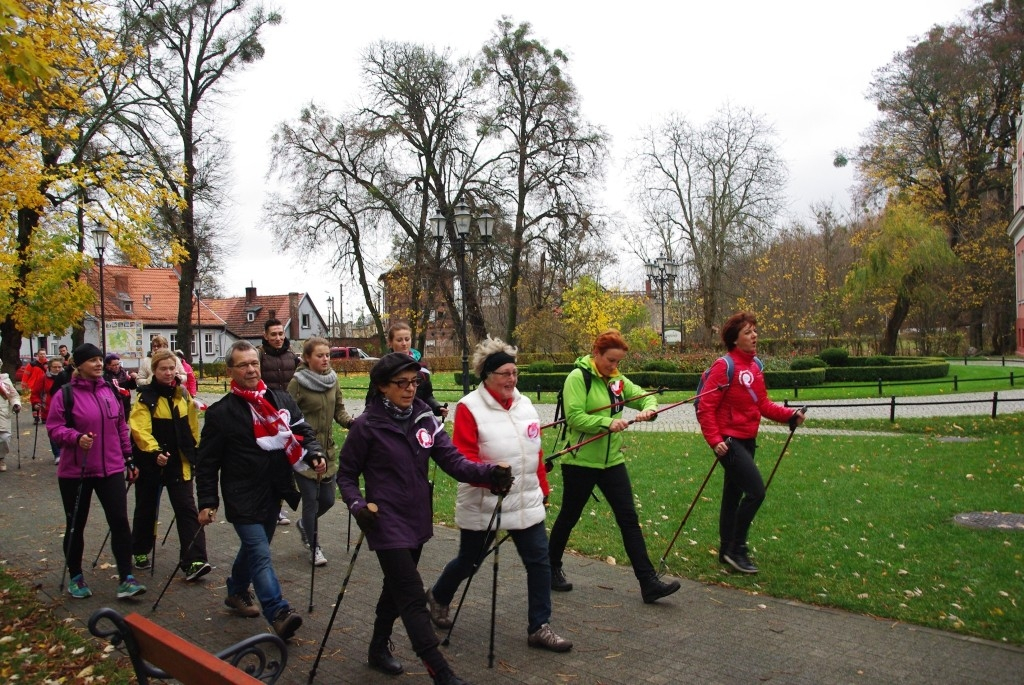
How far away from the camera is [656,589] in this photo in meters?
5.75

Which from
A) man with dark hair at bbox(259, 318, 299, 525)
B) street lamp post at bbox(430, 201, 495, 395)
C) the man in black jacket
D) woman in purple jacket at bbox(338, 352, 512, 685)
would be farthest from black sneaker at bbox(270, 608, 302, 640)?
street lamp post at bbox(430, 201, 495, 395)

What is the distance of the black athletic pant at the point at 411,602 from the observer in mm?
4152

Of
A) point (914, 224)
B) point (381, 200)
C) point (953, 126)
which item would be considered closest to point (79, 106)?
point (381, 200)

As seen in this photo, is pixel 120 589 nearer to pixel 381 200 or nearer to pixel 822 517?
pixel 822 517

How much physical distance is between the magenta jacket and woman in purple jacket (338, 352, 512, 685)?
9.13 feet

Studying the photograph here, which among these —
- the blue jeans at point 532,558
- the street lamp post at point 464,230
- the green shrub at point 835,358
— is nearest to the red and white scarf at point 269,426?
the blue jeans at point 532,558

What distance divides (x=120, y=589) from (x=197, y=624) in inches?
38.3

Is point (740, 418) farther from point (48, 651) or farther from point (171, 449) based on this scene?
point (48, 651)

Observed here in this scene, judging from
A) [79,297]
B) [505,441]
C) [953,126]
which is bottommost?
[505,441]

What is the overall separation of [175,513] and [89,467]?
0.78 meters

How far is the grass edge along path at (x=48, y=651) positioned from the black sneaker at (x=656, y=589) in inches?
129

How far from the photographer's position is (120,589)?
614cm

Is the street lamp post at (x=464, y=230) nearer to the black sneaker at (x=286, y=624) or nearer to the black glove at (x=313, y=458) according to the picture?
the black glove at (x=313, y=458)

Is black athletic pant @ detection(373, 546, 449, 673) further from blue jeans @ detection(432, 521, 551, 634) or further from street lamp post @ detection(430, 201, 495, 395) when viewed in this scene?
street lamp post @ detection(430, 201, 495, 395)
